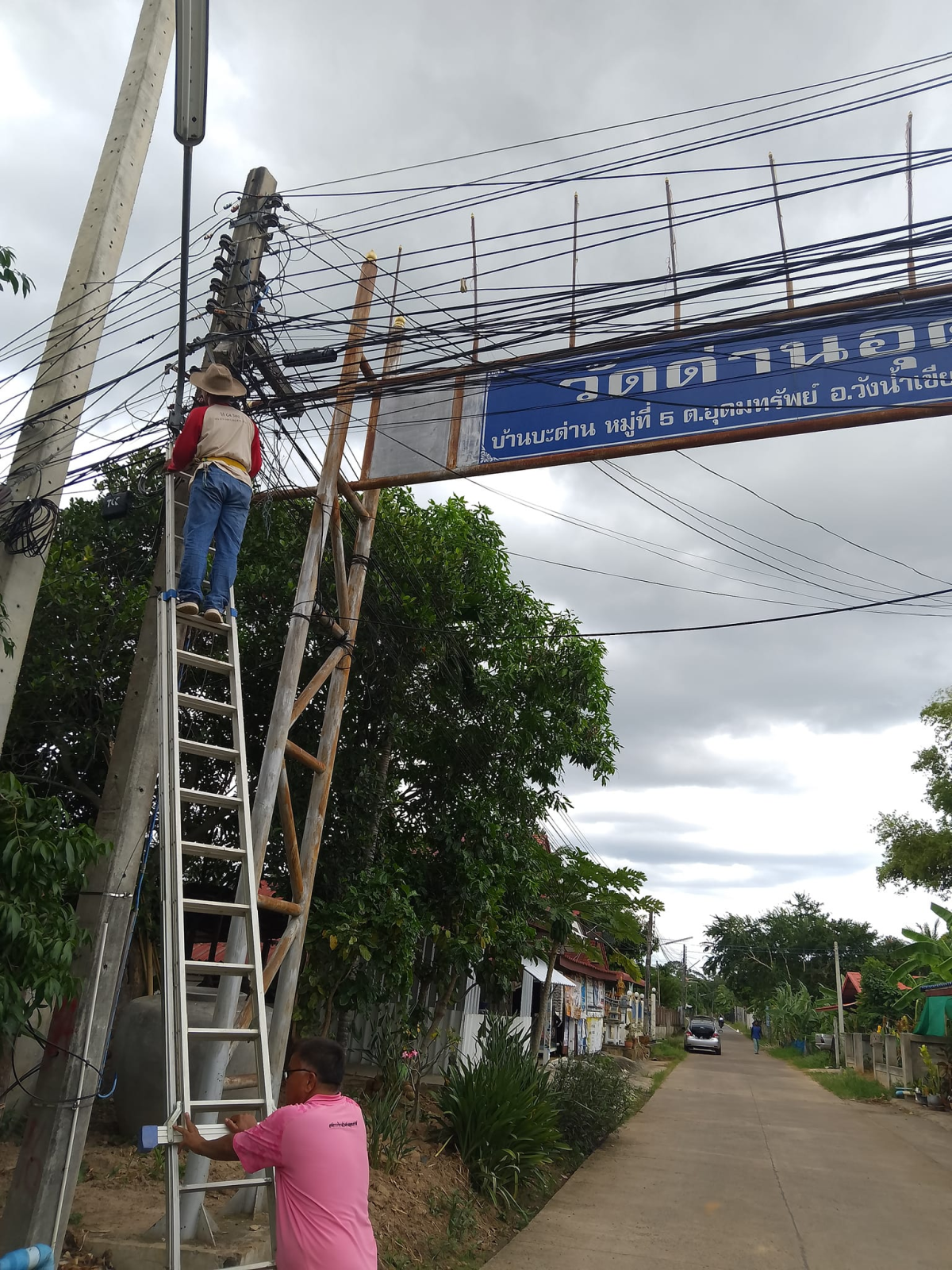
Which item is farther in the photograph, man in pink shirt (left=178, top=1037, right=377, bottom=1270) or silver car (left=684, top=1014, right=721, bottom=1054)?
silver car (left=684, top=1014, right=721, bottom=1054)

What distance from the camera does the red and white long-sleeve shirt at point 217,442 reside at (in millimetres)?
5523

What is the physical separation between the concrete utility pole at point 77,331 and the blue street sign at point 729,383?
9.19 feet

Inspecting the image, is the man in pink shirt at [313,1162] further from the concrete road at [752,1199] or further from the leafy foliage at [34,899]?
the concrete road at [752,1199]

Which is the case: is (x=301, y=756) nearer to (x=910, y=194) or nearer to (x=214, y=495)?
(x=214, y=495)

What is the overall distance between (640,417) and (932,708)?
84.1 ft

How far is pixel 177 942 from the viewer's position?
12.1 ft

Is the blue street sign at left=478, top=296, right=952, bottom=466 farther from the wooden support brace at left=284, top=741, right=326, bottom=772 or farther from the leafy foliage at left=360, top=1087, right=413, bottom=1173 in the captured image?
the leafy foliage at left=360, top=1087, right=413, bottom=1173

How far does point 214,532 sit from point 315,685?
1644mm

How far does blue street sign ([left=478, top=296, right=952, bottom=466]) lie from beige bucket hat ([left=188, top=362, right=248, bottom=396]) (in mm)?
1927

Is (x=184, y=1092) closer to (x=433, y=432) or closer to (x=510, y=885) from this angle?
(x=433, y=432)

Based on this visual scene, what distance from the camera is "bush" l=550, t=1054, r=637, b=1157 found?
34.9 ft

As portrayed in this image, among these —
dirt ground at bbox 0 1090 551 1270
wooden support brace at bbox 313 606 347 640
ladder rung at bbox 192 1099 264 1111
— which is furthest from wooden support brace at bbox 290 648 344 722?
dirt ground at bbox 0 1090 551 1270

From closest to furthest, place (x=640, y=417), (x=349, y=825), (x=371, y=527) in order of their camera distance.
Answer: (x=640, y=417) < (x=371, y=527) < (x=349, y=825)

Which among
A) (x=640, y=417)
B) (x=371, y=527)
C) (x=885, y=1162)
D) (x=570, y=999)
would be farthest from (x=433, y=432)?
(x=570, y=999)
